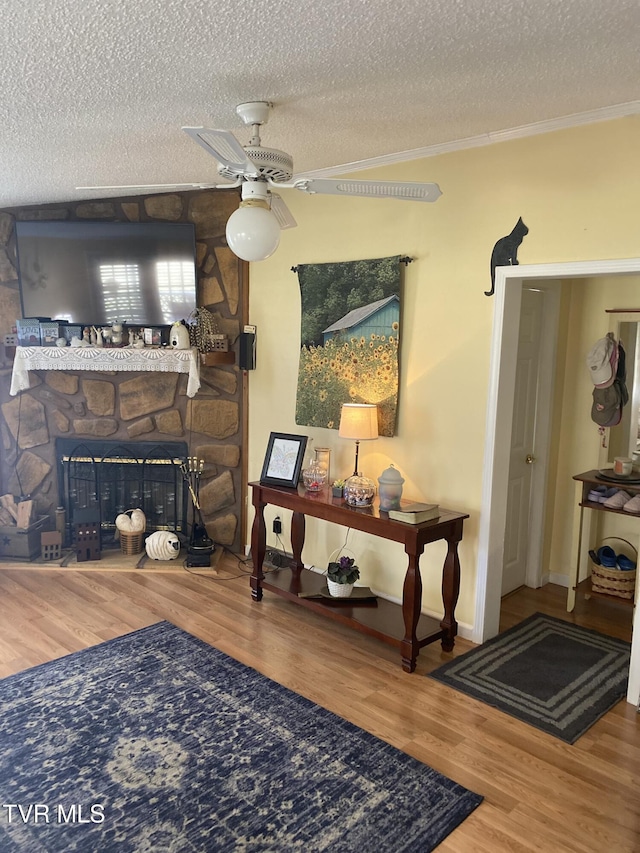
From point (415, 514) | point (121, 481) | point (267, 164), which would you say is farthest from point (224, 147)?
point (121, 481)

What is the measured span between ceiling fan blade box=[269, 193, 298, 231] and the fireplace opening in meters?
2.38

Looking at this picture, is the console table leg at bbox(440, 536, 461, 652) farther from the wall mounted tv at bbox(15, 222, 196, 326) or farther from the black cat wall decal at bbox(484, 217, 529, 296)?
the wall mounted tv at bbox(15, 222, 196, 326)

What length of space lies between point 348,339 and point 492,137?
1.35 m

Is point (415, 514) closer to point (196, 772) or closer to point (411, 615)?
point (411, 615)

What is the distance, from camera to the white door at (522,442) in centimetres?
406

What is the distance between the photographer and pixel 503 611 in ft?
13.0

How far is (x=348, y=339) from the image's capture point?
3.91 meters

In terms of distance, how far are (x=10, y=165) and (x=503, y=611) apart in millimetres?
3888

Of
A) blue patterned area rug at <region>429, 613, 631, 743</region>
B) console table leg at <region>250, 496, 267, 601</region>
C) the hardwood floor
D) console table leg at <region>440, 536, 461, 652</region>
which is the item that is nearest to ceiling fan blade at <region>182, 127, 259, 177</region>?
console table leg at <region>440, 536, 461, 652</region>

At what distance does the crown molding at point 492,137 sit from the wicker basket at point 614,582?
2.50 meters

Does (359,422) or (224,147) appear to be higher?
(224,147)

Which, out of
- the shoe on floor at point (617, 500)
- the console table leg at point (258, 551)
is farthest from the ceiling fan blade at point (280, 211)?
the shoe on floor at point (617, 500)

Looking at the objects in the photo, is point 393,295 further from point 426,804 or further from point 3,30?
point 426,804

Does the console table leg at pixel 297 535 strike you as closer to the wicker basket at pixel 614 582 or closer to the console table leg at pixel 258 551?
the console table leg at pixel 258 551
